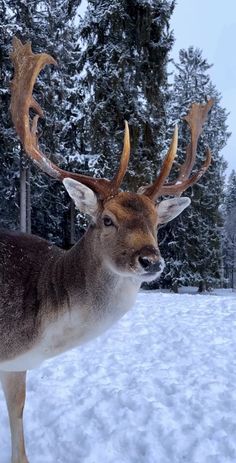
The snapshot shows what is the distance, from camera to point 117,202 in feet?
12.8

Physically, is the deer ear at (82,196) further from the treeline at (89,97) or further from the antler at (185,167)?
the treeline at (89,97)

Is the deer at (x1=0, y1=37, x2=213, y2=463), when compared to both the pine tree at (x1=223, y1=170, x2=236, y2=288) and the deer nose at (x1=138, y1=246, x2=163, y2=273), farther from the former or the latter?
the pine tree at (x1=223, y1=170, x2=236, y2=288)

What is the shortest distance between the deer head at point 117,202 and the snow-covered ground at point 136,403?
201 centimetres

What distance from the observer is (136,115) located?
1395cm

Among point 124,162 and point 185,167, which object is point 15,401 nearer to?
point 124,162

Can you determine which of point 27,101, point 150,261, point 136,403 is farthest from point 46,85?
point 150,261

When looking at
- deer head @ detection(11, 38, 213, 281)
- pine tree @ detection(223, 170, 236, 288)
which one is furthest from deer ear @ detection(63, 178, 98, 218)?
pine tree @ detection(223, 170, 236, 288)

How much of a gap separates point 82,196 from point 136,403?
2.78 metres

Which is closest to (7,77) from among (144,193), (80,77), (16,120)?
(80,77)

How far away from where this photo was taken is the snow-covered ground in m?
4.60

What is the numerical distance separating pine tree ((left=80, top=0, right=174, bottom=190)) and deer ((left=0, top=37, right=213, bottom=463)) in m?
9.63

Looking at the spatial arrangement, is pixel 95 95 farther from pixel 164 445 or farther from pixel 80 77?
pixel 164 445

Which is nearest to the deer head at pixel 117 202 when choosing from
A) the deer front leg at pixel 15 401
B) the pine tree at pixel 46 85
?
the deer front leg at pixel 15 401

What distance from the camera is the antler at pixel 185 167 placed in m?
4.11
